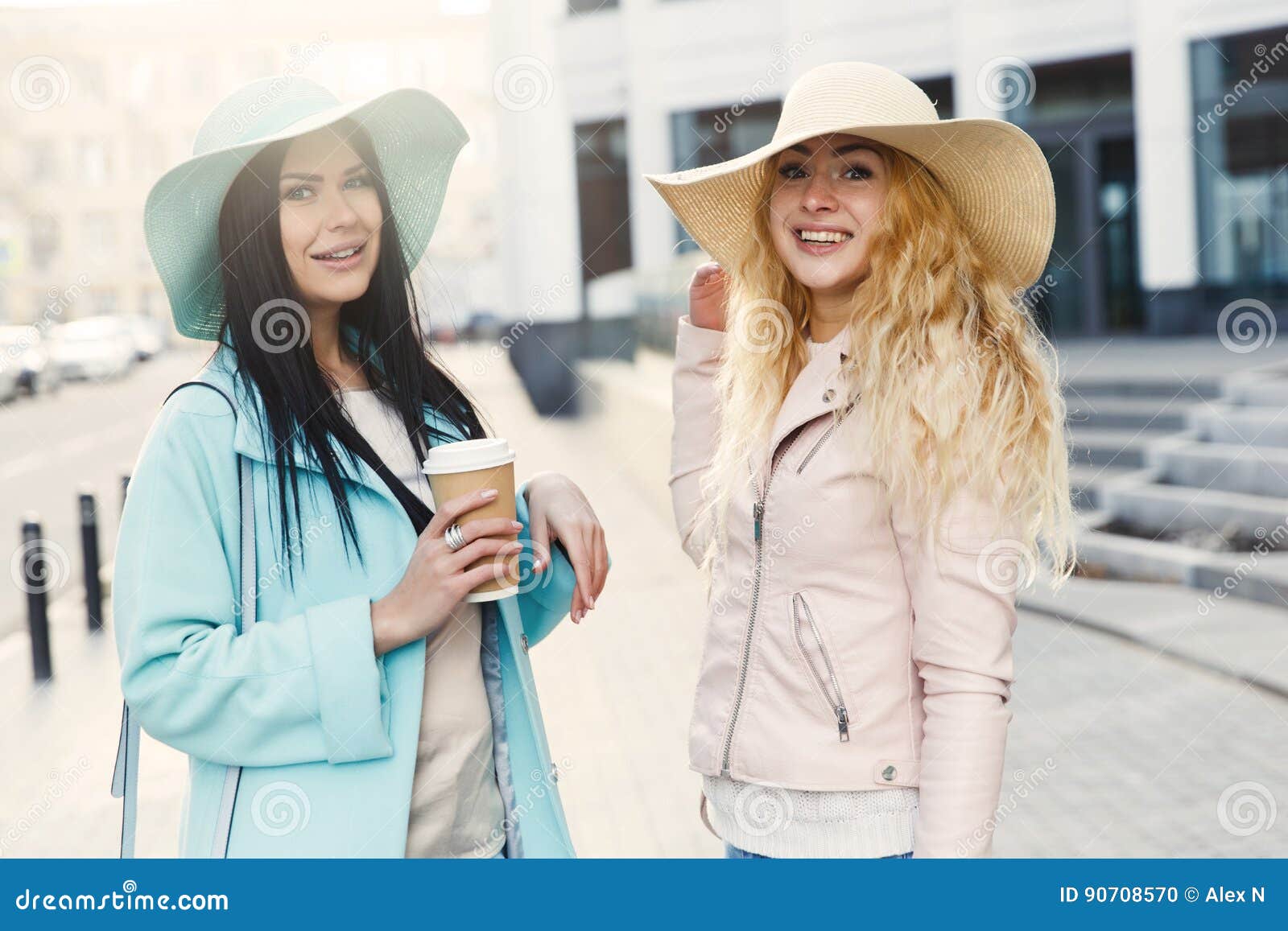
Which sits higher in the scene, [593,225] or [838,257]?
[593,225]

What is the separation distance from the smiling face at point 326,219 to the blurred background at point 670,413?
17cm

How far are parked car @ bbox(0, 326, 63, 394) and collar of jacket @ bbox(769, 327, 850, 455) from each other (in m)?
21.8

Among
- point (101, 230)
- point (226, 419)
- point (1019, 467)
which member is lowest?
point (1019, 467)

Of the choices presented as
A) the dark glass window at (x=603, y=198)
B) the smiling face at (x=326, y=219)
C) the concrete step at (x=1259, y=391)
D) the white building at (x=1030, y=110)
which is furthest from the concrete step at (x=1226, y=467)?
the dark glass window at (x=603, y=198)

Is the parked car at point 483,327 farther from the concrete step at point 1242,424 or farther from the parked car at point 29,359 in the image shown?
the concrete step at point 1242,424

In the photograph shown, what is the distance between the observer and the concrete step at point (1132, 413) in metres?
9.79

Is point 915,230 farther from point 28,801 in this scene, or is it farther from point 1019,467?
point 28,801

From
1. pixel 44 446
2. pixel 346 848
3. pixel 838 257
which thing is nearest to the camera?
pixel 346 848

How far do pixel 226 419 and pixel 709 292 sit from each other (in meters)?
1.00

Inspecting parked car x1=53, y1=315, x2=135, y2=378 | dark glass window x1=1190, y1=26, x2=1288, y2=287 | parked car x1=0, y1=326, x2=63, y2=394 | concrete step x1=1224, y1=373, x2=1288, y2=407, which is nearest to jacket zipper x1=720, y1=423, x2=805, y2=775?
concrete step x1=1224, y1=373, x2=1288, y2=407

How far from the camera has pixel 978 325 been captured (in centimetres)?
204

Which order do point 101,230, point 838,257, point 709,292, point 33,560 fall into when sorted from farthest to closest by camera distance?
1. point 101,230
2. point 33,560
3. point 709,292
4. point 838,257

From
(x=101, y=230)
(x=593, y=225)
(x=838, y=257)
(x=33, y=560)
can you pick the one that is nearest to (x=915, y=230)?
(x=838, y=257)

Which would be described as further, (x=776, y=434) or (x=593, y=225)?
(x=593, y=225)
